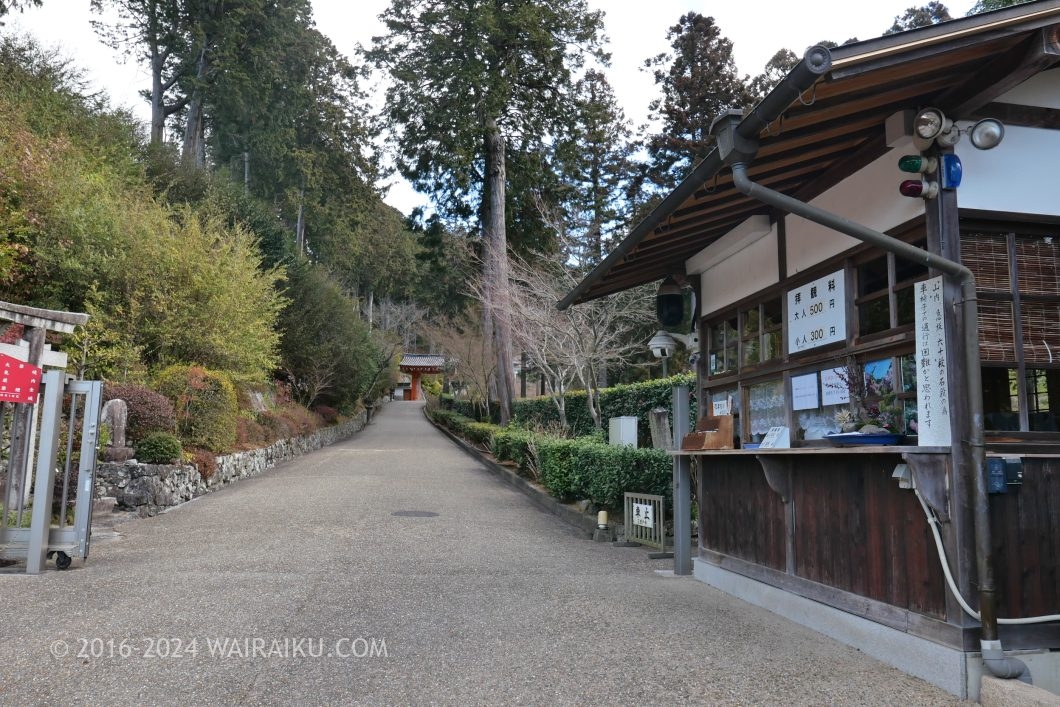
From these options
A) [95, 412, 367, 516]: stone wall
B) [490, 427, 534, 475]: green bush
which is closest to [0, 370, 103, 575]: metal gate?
[95, 412, 367, 516]: stone wall

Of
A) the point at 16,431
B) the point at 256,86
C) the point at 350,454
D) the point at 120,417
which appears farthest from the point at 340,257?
the point at 16,431

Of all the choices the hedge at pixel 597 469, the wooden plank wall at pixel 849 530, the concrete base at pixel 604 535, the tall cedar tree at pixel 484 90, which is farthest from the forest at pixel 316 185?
the wooden plank wall at pixel 849 530

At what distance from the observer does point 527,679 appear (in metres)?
4.21

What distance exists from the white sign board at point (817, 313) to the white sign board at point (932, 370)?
0.90 meters

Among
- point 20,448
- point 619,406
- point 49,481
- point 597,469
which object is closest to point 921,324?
point 597,469

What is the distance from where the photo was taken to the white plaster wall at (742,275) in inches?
249

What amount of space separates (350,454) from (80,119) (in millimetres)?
12116

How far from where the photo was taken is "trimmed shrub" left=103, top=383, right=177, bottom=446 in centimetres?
1221

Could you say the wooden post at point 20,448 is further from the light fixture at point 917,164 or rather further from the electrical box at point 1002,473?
the electrical box at point 1002,473

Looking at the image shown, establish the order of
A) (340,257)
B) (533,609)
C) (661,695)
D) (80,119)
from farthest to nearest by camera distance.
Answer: (340,257) → (80,119) → (533,609) → (661,695)

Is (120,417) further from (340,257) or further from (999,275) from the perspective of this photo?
(340,257)

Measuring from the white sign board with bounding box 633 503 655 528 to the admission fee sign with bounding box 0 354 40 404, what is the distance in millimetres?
6970

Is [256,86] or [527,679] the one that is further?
[256,86]

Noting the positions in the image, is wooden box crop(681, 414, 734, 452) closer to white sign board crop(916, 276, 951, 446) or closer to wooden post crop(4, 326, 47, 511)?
white sign board crop(916, 276, 951, 446)
